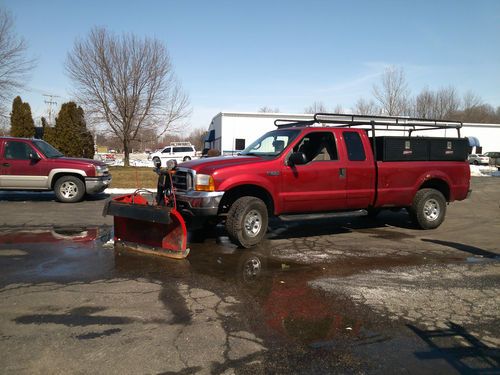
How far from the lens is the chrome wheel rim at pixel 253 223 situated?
22.1 feet

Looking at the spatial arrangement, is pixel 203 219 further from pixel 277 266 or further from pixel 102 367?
pixel 102 367

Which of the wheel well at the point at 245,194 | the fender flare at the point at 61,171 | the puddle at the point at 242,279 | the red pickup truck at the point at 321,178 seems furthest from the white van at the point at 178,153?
the wheel well at the point at 245,194

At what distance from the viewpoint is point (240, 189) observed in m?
6.93

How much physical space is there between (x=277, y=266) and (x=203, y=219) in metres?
1.64

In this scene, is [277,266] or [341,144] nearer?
[277,266]

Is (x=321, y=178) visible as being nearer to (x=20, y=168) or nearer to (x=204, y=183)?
(x=204, y=183)

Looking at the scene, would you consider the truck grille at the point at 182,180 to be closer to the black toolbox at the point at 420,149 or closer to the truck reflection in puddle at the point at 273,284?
the truck reflection in puddle at the point at 273,284

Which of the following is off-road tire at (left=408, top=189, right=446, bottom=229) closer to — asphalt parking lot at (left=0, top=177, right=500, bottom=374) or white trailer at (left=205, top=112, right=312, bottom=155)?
asphalt parking lot at (left=0, top=177, right=500, bottom=374)

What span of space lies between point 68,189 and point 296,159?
790cm

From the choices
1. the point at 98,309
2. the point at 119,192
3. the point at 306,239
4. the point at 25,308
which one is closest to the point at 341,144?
the point at 306,239

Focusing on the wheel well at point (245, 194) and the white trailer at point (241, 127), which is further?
the white trailer at point (241, 127)

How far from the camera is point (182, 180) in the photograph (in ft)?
22.8

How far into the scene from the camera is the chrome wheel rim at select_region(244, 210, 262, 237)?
6.75 metres

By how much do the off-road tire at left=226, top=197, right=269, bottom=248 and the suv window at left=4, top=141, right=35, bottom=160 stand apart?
26.6ft
